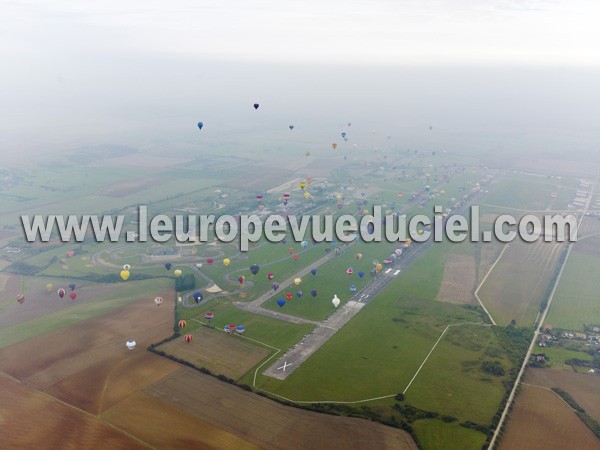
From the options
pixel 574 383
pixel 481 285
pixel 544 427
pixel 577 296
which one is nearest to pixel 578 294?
pixel 577 296

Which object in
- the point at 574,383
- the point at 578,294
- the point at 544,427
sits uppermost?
the point at 578,294

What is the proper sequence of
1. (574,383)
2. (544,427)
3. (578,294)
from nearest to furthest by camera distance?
(544,427)
(574,383)
(578,294)

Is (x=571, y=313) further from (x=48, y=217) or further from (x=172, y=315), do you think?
(x=48, y=217)

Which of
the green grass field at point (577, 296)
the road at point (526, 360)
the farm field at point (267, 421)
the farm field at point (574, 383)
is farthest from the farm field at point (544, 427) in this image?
the green grass field at point (577, 296)

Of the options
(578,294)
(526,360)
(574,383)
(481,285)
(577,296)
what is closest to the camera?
Result: (574,383)

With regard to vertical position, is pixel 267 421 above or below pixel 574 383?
below

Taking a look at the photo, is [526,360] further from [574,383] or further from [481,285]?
[481,285]

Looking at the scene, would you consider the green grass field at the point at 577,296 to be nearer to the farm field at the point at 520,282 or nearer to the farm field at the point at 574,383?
the farm field at the point at 520,282

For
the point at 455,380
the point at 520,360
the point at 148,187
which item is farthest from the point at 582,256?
the point at 148,187
